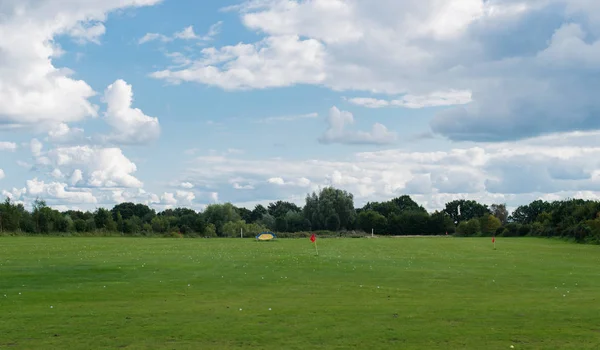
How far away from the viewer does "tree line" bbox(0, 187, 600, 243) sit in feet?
340

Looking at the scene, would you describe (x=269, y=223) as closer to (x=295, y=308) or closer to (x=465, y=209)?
(x=465, y=209)

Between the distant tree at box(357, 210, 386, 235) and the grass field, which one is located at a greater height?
the distant tree at box(357, 210, 386, 235)

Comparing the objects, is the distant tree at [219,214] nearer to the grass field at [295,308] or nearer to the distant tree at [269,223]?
the distant tree at [269,223]

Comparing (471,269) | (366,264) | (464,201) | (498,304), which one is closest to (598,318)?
(498,304)

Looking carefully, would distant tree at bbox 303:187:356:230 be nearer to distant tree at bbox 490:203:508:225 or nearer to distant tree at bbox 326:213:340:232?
distant tree at bbox 326:213:340:232

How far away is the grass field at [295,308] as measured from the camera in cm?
1313

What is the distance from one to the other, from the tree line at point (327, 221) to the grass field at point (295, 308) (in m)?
59.3

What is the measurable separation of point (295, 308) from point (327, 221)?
417 ft

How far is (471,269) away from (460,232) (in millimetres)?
113673

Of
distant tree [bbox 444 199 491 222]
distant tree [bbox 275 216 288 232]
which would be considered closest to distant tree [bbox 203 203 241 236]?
distant tree [bbox 275 216 288 232]

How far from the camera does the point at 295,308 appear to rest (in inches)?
703

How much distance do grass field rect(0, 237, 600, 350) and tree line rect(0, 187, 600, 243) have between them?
2336 inches

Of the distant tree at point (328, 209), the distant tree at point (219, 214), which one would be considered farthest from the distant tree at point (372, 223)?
the distant tree at point (219, 214)

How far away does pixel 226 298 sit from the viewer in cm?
2053
